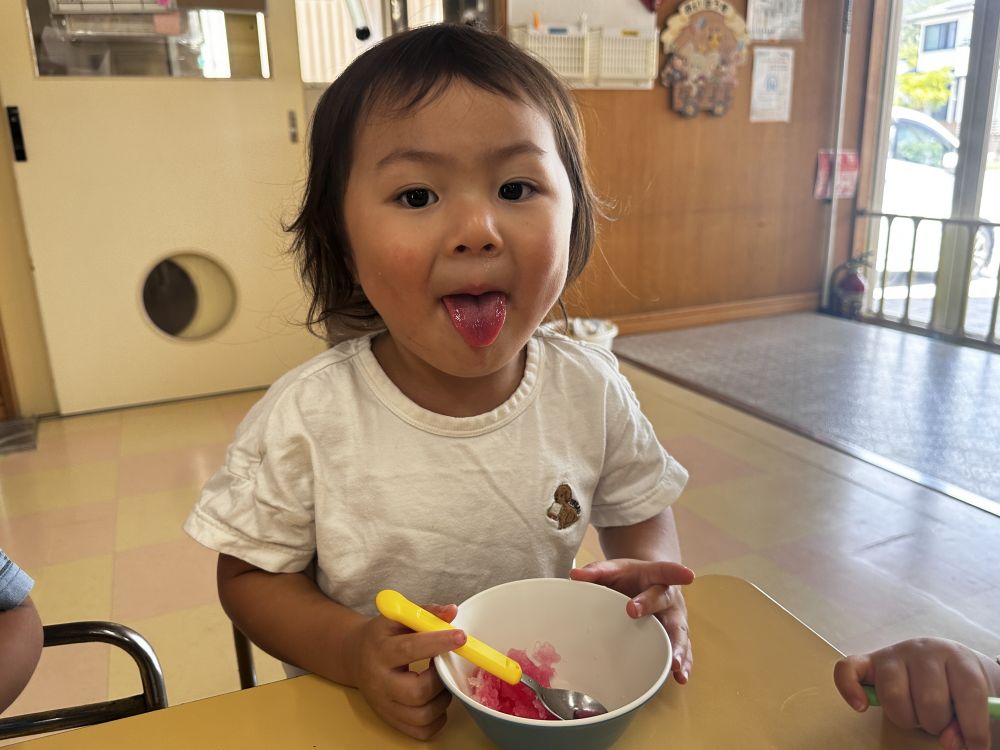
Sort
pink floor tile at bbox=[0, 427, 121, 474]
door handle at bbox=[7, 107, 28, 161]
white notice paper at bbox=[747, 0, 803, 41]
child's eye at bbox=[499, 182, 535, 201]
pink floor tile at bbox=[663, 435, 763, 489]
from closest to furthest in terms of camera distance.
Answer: child's eye at bbox=[499, 182, 535, 201], pink floor tile at bbox=[663, 435, 763, 489], pink floor tile at bbox=[0, 427, 121, 474], door handle at bbox=[7, 107, 28, 161], white notice paper at bbox=[747, 0, 803, 41]

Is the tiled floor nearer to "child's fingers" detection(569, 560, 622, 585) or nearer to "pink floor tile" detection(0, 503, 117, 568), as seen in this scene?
"pink floor tile" detection(0, 503, 117, 568)

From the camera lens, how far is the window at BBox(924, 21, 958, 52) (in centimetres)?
261

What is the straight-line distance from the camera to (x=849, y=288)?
3.92 meters

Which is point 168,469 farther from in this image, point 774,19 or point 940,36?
point 774,19

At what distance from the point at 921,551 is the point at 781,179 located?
258cm

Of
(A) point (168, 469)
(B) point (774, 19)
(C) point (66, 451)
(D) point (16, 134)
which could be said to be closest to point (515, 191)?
(A) point (168, 469)

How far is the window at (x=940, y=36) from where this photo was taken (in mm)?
2613

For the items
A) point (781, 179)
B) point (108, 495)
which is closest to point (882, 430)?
point (781, 179)

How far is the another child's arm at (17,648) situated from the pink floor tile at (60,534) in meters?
1.32

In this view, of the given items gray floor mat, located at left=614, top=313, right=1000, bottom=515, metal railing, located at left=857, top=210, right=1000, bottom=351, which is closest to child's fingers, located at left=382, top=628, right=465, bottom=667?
gray floor mat, located at left=614, top=313, right=1000, bottom=515

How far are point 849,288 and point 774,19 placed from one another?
1336 mm

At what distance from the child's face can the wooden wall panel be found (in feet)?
9.32

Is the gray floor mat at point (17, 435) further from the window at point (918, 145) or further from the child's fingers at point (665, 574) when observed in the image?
the window at point (918, 145)

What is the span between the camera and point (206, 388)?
2.94m
